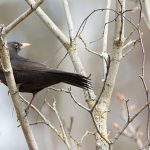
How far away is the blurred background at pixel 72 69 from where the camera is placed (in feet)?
42.3

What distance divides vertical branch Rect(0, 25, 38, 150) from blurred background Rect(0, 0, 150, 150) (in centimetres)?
577

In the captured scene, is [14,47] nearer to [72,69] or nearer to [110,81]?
[110,81]

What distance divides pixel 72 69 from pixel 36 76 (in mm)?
6259

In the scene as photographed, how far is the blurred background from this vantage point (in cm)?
1289

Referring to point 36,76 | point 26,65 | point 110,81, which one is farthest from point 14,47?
point 110,81

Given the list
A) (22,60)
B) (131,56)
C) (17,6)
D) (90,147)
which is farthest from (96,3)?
(22,60)

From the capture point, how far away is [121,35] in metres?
6.17

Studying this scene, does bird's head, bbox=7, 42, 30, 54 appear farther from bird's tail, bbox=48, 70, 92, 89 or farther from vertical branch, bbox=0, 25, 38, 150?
vertical branch, bbox=0, 25, 38, 150

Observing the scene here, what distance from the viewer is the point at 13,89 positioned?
225 inches

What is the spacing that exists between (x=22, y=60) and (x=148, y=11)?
1.31 meters

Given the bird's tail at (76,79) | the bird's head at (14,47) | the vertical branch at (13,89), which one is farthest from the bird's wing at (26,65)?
the vertical branch at (13,89)

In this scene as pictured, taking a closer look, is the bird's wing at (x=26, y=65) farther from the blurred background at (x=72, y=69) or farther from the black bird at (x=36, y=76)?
the blurred background at (x=72, y=69)

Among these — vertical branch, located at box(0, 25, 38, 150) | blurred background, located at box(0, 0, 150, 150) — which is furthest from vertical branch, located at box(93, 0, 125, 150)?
blurred background, located at box(0, 0, 150, 150)

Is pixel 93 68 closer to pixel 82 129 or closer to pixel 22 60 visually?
pixel 82 129
